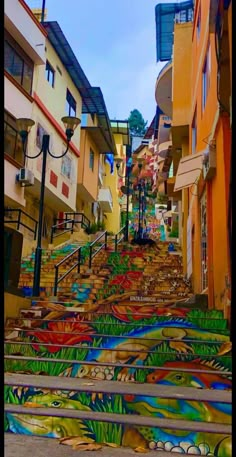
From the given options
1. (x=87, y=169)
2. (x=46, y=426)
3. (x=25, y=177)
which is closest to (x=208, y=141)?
(x=46, y=426)

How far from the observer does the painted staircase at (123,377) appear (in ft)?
10.7

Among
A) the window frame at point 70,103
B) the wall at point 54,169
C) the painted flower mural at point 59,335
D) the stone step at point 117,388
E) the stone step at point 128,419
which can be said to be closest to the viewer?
the stone step at point 128,419

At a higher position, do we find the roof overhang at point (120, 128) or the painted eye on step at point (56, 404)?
the roof overhang at point (120, 128)

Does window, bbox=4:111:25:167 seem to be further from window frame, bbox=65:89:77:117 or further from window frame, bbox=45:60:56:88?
window frame, bbox=65:89:77:117

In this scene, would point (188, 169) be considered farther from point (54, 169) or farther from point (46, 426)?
point (54, 169)

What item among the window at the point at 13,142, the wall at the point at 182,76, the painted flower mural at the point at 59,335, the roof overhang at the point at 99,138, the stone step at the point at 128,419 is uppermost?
the roof overhang at the point at 99,138

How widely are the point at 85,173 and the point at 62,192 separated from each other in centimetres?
449

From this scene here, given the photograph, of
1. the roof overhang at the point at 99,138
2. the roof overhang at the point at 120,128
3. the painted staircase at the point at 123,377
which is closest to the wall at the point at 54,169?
the roof overhang at the point at 99,138

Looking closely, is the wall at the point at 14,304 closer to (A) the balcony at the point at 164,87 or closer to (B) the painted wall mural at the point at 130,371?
(B) the painted wall mural at the point at 130,371

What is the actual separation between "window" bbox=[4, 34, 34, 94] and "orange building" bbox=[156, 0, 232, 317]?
206 inches

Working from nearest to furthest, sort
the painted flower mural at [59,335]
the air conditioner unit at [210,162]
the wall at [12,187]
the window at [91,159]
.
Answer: the painted flower mural at [59,335]
the air conditioner unit at [210,162]
the wall at [12,187]
the window at [91,159]

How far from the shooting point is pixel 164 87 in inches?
723

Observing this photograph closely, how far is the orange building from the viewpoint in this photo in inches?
251

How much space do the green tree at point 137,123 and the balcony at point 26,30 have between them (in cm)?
5469
